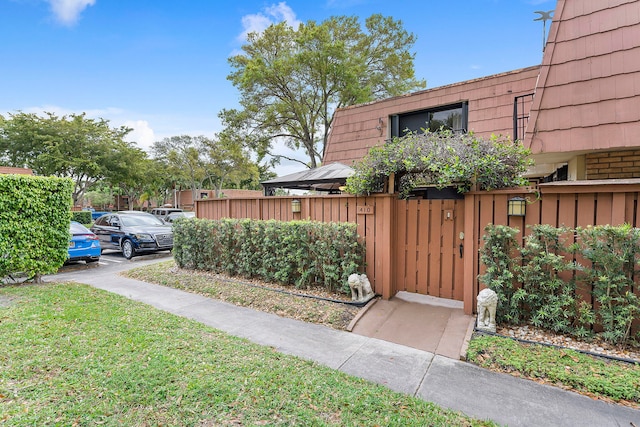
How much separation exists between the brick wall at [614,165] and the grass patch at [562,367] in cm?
264

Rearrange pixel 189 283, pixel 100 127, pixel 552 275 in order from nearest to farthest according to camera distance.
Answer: pixel 552 275, pixel 189 283, pixel 100 127

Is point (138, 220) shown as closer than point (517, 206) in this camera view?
No

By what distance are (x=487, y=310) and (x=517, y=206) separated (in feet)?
4.45

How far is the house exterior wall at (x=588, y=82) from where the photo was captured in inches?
148

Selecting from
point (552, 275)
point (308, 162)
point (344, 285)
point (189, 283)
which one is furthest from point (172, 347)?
point (308, 162)

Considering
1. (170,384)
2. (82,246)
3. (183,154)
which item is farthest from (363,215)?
(183,154)

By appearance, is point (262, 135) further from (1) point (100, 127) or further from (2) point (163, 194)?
(2) point (163, 194)

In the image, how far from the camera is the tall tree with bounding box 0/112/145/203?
→ 1822 cm

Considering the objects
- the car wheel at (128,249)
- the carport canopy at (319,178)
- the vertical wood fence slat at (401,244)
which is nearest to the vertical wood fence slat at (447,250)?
the vertical wood fence slat at (401,244)

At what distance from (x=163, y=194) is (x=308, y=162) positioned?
29372mm

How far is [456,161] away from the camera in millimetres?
3922

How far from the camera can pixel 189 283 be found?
600 cm

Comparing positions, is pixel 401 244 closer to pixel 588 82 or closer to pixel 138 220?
pixel 588 82

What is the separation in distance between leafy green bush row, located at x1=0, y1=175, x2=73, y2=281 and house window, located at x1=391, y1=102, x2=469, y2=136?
7.82 meters
